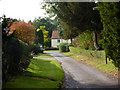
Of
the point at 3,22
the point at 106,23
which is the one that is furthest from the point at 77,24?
the point at 3,22

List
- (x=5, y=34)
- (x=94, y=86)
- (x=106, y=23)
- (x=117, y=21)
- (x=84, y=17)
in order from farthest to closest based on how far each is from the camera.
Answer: (x=84, y=17) < (x=106, y=23) < (x=117, y=21) < (x=94, y=86) < (x=5, y=34)

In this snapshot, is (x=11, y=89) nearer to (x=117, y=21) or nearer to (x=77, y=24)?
(x=117, y=21)

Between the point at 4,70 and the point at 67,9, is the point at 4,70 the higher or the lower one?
the lower one

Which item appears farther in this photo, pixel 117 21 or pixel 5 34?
pixel 117 21

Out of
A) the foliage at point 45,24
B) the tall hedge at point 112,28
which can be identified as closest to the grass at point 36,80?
the tall hedge at point 112,28

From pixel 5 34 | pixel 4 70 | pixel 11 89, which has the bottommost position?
pixel 11 89

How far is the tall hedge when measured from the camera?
1126cm

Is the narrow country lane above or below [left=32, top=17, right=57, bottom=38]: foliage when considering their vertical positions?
below

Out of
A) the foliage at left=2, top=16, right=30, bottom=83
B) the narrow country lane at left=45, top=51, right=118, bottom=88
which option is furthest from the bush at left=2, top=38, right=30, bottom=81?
the narrow country lane at left=45, top=51, right=118, bottom=88

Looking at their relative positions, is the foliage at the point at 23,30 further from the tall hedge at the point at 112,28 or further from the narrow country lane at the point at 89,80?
the tall hedge at the point at 112,28

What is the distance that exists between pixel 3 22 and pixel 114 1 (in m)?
7.94

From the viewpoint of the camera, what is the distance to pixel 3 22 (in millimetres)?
7590

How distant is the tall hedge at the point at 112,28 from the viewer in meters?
11.3

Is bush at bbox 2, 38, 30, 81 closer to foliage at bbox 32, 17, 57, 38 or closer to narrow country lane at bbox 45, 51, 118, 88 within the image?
narrow country lane at bbox 45, 51, 118, 88
